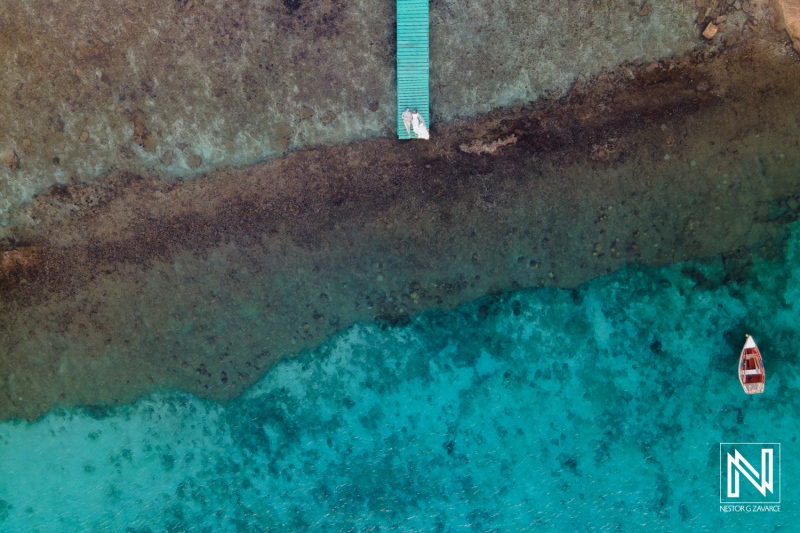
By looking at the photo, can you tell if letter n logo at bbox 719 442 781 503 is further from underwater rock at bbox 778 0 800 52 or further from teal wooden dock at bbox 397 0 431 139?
teal wooden dock at bbox 397 0 431 139

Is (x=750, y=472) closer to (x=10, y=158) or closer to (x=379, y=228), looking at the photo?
(x=379, y=228)

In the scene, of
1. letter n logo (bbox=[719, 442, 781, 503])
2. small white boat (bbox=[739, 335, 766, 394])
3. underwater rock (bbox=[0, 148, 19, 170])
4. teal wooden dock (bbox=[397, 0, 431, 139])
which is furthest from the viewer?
letter n logo (bbox=[719, 442, 781, 503])

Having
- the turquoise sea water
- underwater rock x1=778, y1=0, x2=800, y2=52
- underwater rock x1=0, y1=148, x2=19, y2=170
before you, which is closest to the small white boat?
the turquoise sea water

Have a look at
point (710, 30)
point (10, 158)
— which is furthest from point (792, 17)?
point (10, 158)

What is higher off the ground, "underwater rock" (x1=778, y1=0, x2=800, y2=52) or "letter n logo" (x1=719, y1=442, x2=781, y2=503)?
"underwater rock" (x1=778, y1=0, x2=800, y2=52)

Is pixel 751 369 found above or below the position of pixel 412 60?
below

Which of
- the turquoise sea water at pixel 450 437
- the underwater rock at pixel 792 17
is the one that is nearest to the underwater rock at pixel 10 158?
the turquoise sea water at pixel 450 437

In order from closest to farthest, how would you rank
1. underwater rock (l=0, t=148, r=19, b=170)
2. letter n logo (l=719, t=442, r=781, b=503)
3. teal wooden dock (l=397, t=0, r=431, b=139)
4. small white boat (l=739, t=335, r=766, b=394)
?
teal wooden dock (l=397, t=0, r=431, b=139), small white boat (l=739, t=335, r=766, b=394), underwater rock (l=0, t=148, r=19, b=170), letter n logo (l=719, t=442, r=781, b=503)
